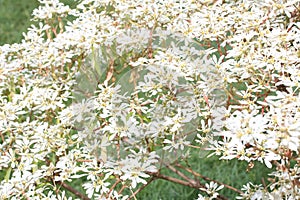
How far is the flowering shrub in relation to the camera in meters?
1.33

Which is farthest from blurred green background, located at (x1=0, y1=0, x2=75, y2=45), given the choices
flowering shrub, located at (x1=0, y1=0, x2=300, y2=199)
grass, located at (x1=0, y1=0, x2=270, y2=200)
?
flowering shrub, located at (x1=0, y1=0, x2=300, y2=199)

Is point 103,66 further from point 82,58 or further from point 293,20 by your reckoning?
point 293,20

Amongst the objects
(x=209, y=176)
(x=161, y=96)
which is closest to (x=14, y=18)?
(x=209, y=176)

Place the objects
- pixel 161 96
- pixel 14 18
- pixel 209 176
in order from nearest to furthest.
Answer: pixel 161 96 < pixel 209 176 < pixel 14 18

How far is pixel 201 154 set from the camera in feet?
5.24

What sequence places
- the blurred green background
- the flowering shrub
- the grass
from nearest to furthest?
1. the flowering shrub
2. the grass
3. the blurred green background

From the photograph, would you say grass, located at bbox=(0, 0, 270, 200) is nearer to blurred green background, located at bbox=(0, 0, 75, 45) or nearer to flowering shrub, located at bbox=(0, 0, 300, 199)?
flowering shrub, located at bbox=(0, 0, 300, 199)

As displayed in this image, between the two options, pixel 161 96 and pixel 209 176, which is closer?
pixel 161 96

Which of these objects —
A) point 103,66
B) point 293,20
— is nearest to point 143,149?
point 103,66

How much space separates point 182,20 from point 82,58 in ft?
1.16

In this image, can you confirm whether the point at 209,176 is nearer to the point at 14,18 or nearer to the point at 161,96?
the point at 161,96

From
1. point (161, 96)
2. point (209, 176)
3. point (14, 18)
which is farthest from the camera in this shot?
point (14, 18)

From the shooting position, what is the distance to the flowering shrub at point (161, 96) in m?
1.33

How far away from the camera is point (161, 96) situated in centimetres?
143
